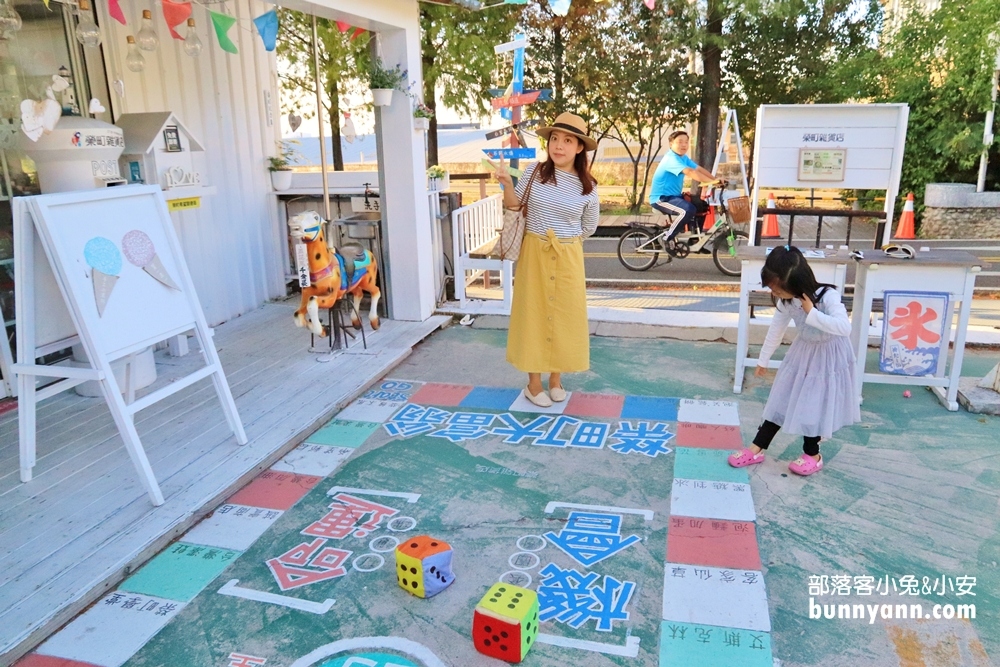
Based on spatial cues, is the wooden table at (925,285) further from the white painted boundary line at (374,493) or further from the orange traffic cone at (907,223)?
the orange traffic cone at (907,223)

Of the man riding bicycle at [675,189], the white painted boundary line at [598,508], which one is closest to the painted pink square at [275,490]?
the white painted boundary line at [598,508]

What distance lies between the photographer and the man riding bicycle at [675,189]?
834cm

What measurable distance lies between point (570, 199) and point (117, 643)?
2.88 meters

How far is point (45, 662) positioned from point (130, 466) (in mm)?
1277

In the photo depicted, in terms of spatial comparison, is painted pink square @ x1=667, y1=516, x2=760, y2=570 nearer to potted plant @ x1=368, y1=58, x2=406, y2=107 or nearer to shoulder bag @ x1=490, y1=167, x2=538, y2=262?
shoulder bag @ x1=490, y1=167, x2=538, y2=262

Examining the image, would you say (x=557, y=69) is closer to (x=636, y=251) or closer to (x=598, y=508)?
(x=636, y=251)

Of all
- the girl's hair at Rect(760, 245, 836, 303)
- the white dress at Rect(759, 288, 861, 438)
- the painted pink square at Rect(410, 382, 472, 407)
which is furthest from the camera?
the painted pink square at Rect(410, 382, 472, 407)

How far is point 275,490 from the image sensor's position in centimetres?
344

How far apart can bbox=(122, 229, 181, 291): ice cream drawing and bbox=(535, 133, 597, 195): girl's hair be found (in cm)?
195

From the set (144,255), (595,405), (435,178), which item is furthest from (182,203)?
(595,405)

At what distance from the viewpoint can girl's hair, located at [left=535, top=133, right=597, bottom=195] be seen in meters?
3.98

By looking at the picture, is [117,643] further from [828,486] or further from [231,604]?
[828,486]

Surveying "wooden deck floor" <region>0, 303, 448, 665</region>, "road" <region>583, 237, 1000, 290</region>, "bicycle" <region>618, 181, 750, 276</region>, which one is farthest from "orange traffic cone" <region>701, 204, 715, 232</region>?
"wooden deck floor" <region>0, 303, 448, 665</region>

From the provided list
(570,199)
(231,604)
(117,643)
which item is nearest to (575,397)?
(570,199)
